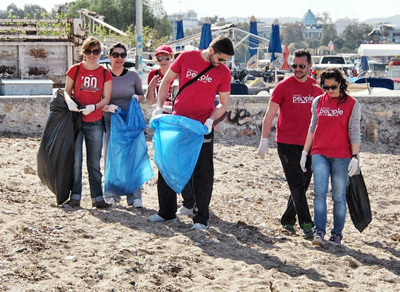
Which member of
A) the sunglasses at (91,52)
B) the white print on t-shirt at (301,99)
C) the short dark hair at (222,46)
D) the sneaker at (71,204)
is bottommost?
the sneaker at (71,204)

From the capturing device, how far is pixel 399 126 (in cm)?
1109

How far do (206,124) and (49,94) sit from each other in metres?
6.60

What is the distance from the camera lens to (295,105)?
5.96 meters

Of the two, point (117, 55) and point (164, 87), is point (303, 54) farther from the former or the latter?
point (117, 55)

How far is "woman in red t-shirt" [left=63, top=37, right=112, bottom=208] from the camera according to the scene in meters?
6.34

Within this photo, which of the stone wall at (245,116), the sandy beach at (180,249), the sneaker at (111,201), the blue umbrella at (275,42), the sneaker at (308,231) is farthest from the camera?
the blue umbrella at (275,42)

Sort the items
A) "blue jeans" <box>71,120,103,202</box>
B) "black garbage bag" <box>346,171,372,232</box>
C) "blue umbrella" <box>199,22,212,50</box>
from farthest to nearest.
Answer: "blue umbrella" <box>199,22,212,50</box>, "blue jeans" <box>71,120,103,202</box>, "black garbage bag" <box>346,171,372,232</box>

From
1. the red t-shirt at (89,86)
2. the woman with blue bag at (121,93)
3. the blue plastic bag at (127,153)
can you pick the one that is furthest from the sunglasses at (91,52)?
the blue plastic bag at (127,153)

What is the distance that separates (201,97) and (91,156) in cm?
134

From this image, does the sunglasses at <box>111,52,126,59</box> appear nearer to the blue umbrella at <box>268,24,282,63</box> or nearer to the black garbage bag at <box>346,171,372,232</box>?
the black garbage bag at <box>346,171,372,232</box>

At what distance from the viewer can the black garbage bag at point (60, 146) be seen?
6.47 meters

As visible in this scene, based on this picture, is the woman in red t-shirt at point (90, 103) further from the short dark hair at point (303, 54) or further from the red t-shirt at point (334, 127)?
the red t-shirt at point (334, 127)

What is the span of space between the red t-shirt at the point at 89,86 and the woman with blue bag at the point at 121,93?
0.60 ft

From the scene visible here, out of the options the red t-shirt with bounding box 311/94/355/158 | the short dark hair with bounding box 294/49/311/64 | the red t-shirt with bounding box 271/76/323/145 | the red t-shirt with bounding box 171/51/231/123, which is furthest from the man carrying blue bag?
the red t-shirt with bounding box 311/94/355/158
